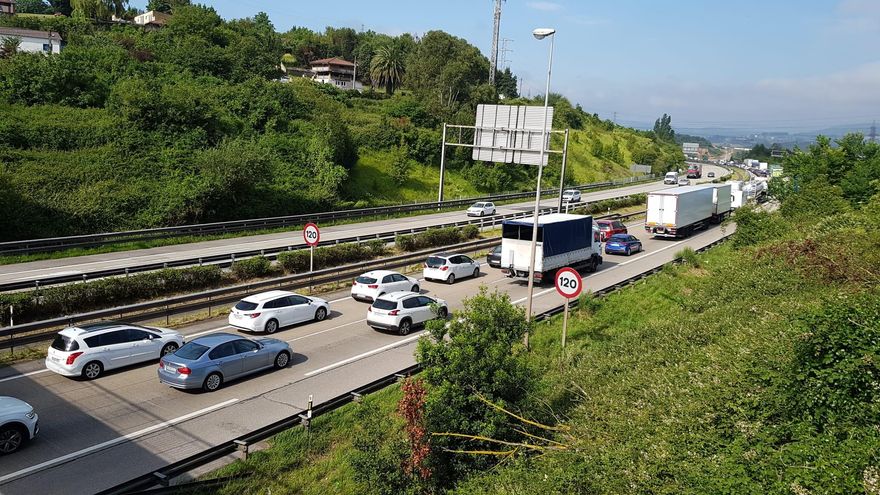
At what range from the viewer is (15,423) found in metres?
11.9

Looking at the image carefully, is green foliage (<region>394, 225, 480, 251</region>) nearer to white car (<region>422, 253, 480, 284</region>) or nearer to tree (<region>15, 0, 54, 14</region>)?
white car (<region>422, 253, 480, 284</region>)

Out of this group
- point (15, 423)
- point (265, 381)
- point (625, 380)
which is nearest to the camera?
point (15, 423)

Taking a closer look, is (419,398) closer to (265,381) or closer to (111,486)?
(111,486)

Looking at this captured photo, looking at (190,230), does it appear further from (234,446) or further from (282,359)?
(234,446)

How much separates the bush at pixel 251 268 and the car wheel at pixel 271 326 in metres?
6.95

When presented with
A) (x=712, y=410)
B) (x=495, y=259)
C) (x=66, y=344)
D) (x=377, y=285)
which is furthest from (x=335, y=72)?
(x=712, y=410)

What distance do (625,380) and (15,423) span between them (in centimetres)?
1242

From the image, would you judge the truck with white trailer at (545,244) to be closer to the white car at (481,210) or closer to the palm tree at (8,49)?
the white car at (481,210)

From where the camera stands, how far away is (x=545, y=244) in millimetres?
28016

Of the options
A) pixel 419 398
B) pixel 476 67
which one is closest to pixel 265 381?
pixel 419 398

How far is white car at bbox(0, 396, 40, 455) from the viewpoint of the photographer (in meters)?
11.7

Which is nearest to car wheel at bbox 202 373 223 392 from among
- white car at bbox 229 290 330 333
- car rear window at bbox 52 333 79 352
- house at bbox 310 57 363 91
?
car rear window at bbox 52 333 79 352

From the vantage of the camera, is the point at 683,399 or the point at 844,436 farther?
the point at 683,399

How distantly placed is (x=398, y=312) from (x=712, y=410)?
12401 millimetres
